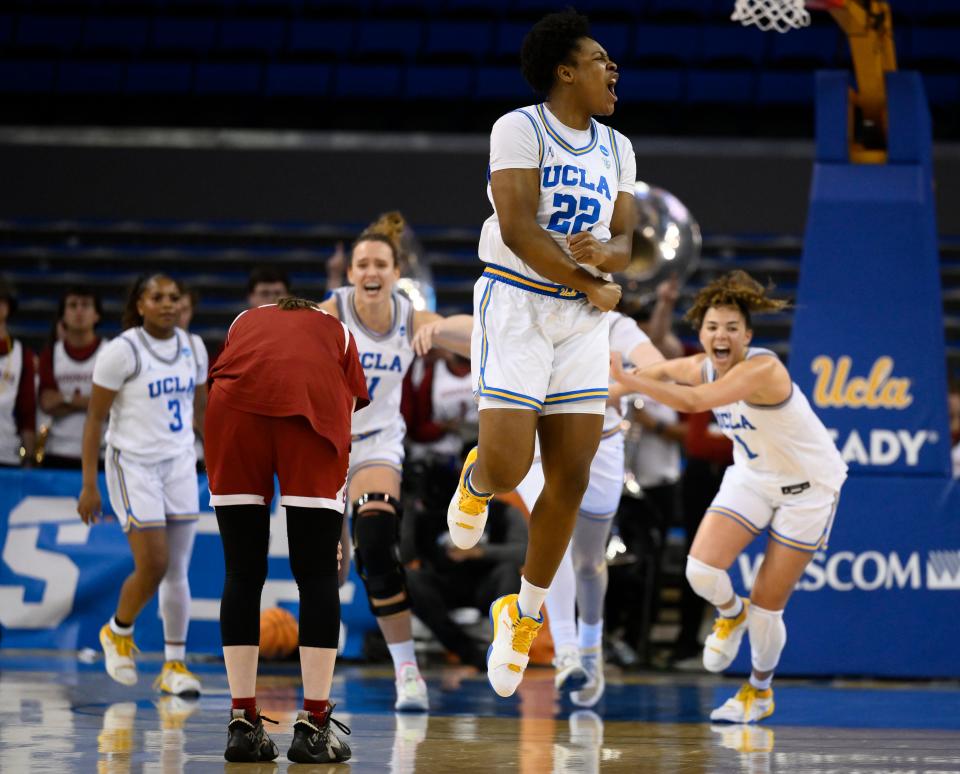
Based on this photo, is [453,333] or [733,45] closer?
[453,333]

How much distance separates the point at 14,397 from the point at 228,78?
866 cm

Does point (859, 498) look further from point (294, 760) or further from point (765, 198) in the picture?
point (765, 198)

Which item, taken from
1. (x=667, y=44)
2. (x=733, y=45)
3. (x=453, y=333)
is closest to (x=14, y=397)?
(x=453, y=333)

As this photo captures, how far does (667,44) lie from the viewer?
53.4 ft

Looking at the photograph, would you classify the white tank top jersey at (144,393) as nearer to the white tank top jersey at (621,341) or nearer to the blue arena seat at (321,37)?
the white tank top jersey at (621,341)

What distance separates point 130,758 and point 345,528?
1.59 metres

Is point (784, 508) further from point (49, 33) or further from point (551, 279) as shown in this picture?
point (49, 33)

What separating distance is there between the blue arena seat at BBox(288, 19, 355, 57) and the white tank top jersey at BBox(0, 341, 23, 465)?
8903 mm

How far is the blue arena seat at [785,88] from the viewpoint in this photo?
15.7 meters

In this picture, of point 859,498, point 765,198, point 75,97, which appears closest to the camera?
point 859,498

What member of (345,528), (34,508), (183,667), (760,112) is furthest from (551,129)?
(760,112)

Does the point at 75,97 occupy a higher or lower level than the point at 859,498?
higher

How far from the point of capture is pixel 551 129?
4.39 meters

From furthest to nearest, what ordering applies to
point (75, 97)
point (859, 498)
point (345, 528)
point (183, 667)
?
1. point (75, 97)
2. point (859, 498)
3. point (183, 667)
4. point (345, 528)
